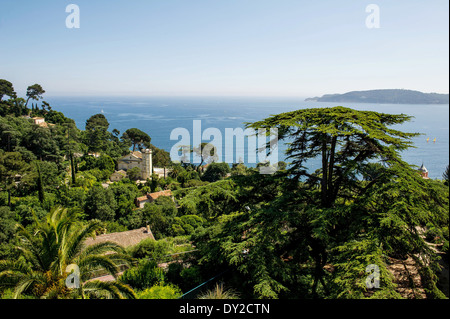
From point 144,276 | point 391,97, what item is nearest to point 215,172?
point 144,276

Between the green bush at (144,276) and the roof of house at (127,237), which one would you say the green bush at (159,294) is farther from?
the roof of house at (127,237)

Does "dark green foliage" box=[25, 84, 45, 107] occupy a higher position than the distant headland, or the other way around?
the distant headland

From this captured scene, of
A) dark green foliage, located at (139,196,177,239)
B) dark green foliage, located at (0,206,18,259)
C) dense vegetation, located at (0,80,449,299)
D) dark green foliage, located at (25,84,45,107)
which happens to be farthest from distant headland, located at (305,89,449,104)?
dense vegetation, located at (0,80,449,299)

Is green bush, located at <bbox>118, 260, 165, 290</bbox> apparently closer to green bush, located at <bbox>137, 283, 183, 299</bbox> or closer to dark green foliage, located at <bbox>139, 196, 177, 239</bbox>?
green bush, located at <bbox>137, 283, 183, 299</bbox>

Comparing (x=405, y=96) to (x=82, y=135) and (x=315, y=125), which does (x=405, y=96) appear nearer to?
(x=82, y=135)

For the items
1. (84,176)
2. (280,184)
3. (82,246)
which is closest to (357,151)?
(280,184)

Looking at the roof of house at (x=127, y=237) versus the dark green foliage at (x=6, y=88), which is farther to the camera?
the dark green foliage at (x=6, y=88)

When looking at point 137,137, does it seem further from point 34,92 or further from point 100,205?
point 100,205

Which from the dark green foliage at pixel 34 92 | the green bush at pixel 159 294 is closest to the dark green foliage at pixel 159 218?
the green bush at pixel 159 294
